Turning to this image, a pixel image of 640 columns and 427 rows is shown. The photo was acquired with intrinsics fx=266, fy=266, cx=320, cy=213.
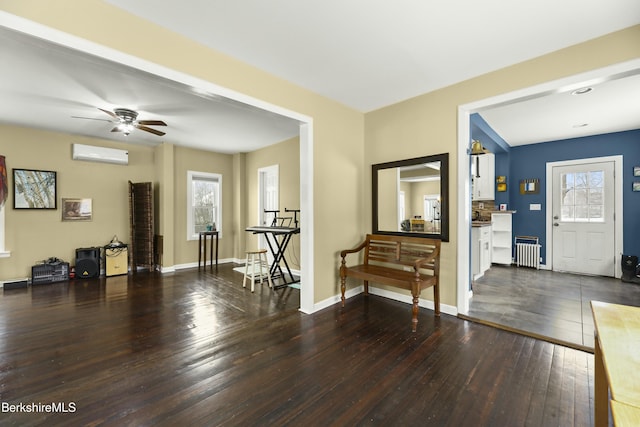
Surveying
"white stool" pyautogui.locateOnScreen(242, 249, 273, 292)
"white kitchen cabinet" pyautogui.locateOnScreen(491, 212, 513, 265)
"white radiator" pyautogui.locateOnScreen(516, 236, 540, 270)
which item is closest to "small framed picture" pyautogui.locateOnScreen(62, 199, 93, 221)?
"white stool" pyautogui.locateOnScreen(242, 249, 273, 292)

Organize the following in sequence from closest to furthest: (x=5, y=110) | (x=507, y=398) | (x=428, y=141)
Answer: (x=507, y=398)
(x=428, y=141)
(x=5, y=110)

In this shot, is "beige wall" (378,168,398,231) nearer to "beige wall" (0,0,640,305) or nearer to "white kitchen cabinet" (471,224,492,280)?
"beige wall" (0,0,640,305)

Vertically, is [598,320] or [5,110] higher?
[5,110]

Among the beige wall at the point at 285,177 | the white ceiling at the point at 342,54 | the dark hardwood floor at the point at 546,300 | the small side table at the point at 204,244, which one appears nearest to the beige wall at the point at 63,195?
the white ceiling at the point at 342,54

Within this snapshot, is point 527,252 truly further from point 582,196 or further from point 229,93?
point 229,93

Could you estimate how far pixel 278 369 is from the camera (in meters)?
2.05

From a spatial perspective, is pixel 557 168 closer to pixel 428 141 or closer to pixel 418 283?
pixel 428 141

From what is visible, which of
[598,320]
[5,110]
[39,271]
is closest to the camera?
[598,320]

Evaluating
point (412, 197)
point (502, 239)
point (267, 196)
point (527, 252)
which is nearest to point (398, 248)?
point (412, 197)

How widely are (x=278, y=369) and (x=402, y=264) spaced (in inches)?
76.5

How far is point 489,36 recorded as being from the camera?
88.5 inches

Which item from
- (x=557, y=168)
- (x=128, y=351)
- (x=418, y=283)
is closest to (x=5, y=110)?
(x=128, y=351)

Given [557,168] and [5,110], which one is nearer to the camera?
[5,110]

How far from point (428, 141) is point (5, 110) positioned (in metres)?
5.80
